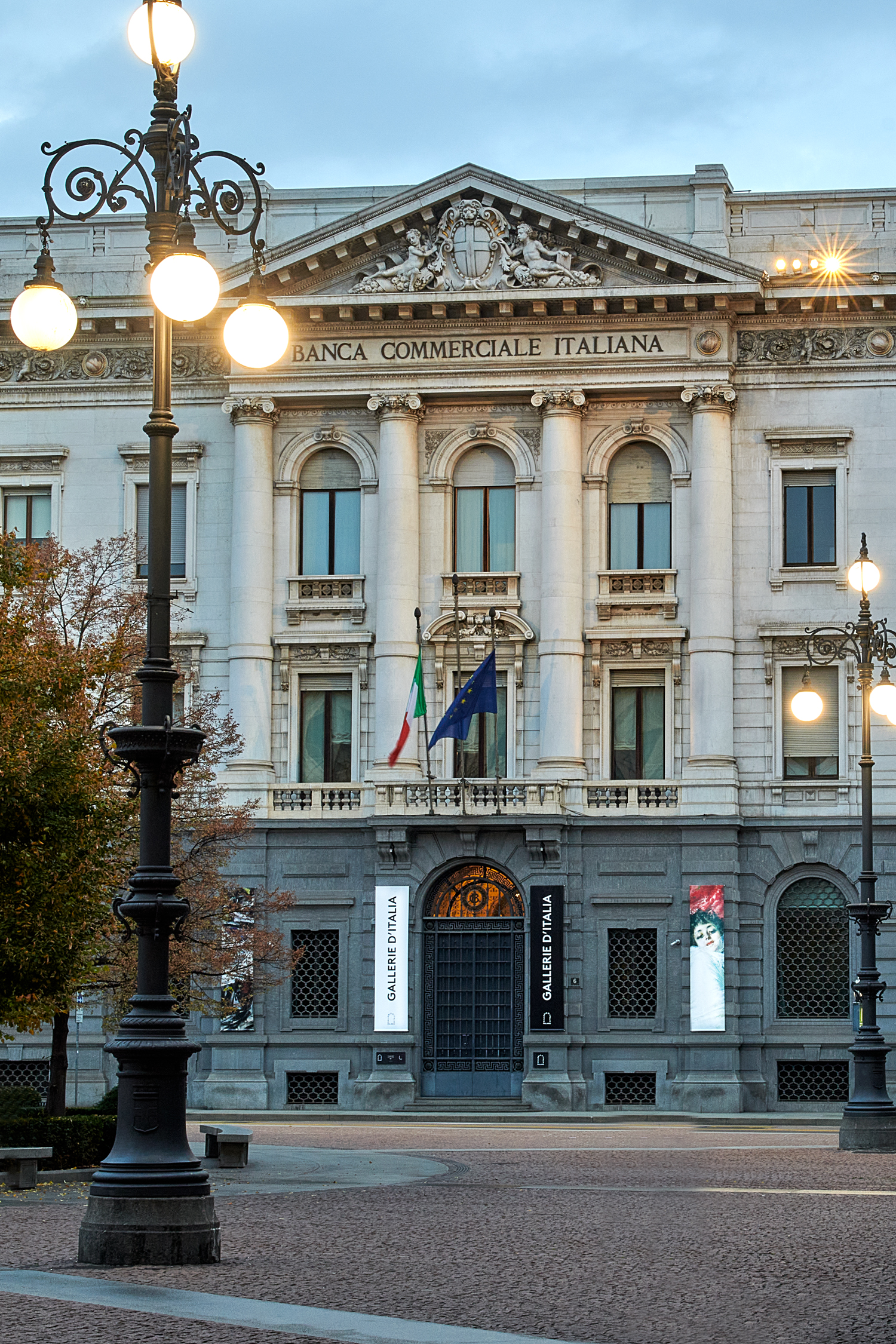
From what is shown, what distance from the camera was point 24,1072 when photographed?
47.2 m

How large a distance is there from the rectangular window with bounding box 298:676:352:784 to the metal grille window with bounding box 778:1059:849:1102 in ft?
39.0

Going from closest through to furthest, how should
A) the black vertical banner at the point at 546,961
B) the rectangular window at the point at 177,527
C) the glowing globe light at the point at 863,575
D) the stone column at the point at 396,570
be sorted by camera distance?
the glowing globe light at the point at 863,575, the black vertical banner at the point at 546,961, the stone column at the point at 396,570, the rectangular window at the point at 177,527

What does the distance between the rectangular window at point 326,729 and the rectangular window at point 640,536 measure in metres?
6.90

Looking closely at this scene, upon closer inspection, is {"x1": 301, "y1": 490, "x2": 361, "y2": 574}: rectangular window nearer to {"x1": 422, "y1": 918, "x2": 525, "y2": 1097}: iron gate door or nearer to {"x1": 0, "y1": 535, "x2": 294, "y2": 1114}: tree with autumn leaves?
{"x1": 422, "y1": 918, "x2": 525, "y2": 1097}: iron gate door

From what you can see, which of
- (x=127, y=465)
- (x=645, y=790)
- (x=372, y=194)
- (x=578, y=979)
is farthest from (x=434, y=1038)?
(x=372, y=194)

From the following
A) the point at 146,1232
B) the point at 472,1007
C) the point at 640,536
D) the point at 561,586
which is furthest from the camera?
the point at 640,536

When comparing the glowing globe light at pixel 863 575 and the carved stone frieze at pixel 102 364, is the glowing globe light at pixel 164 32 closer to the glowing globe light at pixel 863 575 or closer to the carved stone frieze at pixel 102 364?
the glowing globe light at pixel 863 575

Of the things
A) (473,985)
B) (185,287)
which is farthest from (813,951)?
(185,287)

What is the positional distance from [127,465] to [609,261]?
12.3 metres

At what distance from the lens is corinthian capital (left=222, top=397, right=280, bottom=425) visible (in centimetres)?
4816

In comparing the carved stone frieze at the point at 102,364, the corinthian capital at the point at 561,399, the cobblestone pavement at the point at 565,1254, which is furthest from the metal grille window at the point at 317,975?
the cobblestone pavement at the point at 565,1254

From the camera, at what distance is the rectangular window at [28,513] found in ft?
164

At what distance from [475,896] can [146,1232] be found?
32269 millimetres

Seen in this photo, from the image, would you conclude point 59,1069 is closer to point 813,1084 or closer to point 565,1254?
point 565,1254
